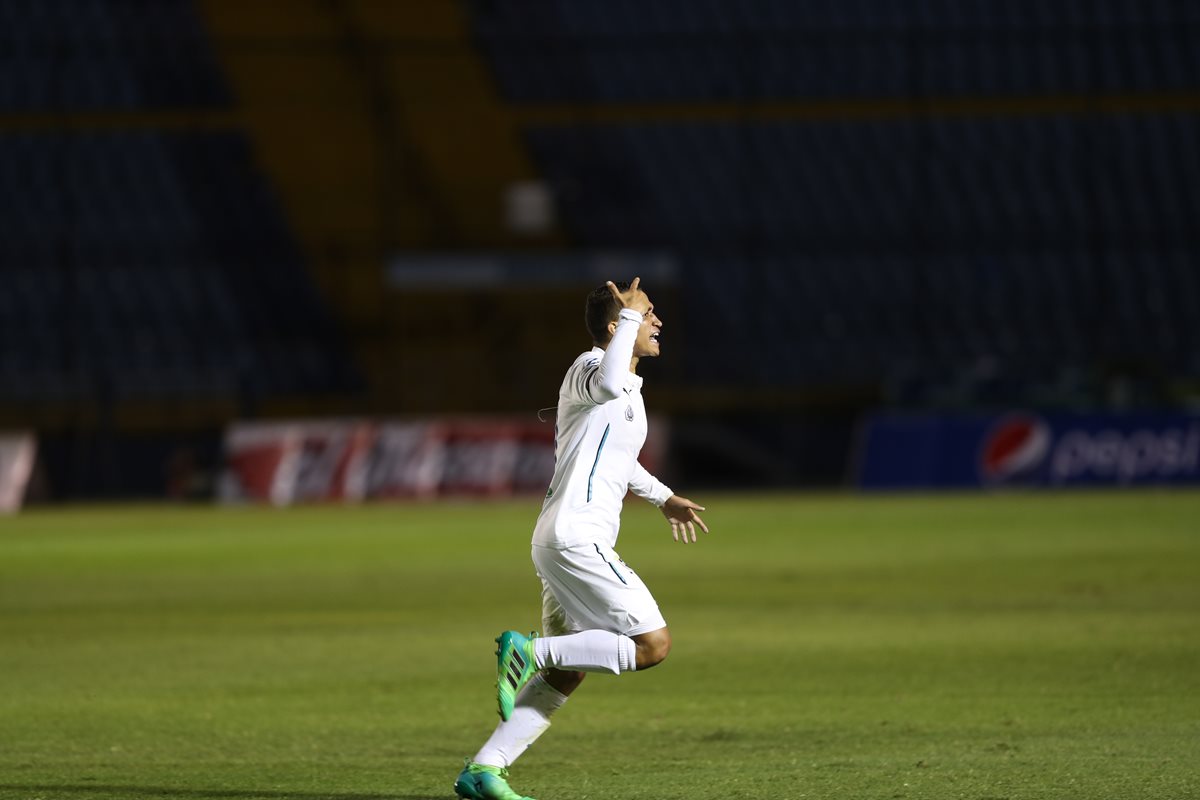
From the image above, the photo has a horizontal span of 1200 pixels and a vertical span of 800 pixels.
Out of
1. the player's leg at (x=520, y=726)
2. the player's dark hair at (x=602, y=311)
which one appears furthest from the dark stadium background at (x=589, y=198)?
the player's dark hair at (x=602, y=311)

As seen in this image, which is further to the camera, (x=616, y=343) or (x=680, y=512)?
(x=680, y=512)

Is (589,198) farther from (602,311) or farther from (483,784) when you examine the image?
(483,784)

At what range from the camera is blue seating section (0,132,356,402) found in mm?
38156

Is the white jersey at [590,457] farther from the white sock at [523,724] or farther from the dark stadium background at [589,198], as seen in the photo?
the dark stadium background at [589,198]

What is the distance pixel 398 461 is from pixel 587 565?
26343mm

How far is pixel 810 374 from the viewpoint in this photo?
37156 mm

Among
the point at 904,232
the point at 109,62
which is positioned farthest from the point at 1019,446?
the point at 109,62

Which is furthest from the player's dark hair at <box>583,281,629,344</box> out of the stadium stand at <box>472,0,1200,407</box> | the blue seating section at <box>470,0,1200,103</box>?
the blue seating section at <box>470,0,1200,103</box>

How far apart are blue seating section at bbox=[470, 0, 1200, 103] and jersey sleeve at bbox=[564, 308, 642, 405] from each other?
1360 inches

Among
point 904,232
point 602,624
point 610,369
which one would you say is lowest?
point 602,624

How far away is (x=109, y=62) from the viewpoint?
42719 millimetres

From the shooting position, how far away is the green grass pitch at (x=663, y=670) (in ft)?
27.6

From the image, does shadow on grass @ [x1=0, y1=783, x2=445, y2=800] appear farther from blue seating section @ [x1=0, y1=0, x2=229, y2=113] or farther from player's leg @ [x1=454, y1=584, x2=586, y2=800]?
blue seating section @ [x1=0, y1=0, x2=229, y2=113]

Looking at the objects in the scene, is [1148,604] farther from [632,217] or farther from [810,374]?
[632,217]
